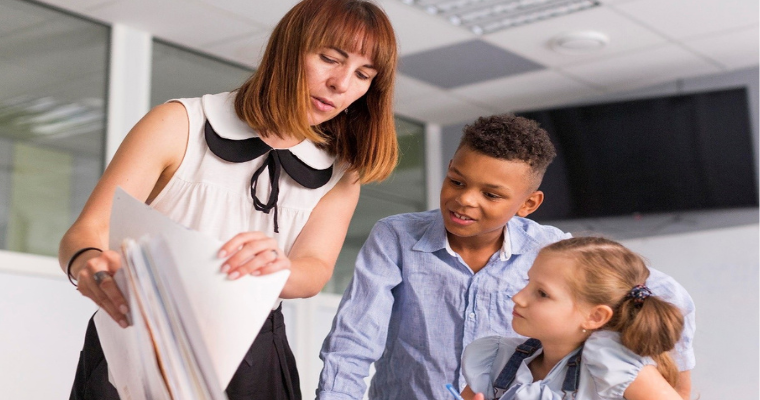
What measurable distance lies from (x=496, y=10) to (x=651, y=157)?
148 centimetres

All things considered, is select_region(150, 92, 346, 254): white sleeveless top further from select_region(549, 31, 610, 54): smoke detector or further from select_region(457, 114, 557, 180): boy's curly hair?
select_region(549, 31, 610, 54): smoke detector

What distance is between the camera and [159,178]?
4.40 ft

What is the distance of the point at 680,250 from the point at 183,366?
15.6 ft

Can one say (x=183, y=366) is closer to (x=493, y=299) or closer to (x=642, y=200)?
(x=493, y=299)

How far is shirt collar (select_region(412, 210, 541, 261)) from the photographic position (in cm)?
168

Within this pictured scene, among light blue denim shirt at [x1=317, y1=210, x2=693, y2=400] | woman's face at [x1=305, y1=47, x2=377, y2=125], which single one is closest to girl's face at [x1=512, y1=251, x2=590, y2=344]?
light blue denim shirt at [x1=317, y1=210, x2=693, y2=400]

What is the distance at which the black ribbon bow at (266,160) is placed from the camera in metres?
1.35

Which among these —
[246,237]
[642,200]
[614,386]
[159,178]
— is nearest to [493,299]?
[614,386]

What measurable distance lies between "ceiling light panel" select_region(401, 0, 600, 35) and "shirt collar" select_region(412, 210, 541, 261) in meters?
2.49

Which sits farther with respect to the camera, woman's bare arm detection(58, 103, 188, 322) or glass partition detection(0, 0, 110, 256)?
glass partition detection(0, 0, 110, 256)

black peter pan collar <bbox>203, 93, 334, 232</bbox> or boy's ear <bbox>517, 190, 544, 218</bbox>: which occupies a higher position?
black peter pan collar <bbox>203, 93, 334, 232</bbox>

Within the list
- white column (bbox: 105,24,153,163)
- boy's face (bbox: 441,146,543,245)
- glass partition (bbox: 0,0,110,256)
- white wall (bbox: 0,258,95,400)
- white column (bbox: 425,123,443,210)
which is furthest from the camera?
white column (bbox: 425,123,443,210)

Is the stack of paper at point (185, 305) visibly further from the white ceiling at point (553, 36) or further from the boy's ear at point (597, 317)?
the white ceiling at point (553, 36)

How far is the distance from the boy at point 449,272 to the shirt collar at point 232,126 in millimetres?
264
